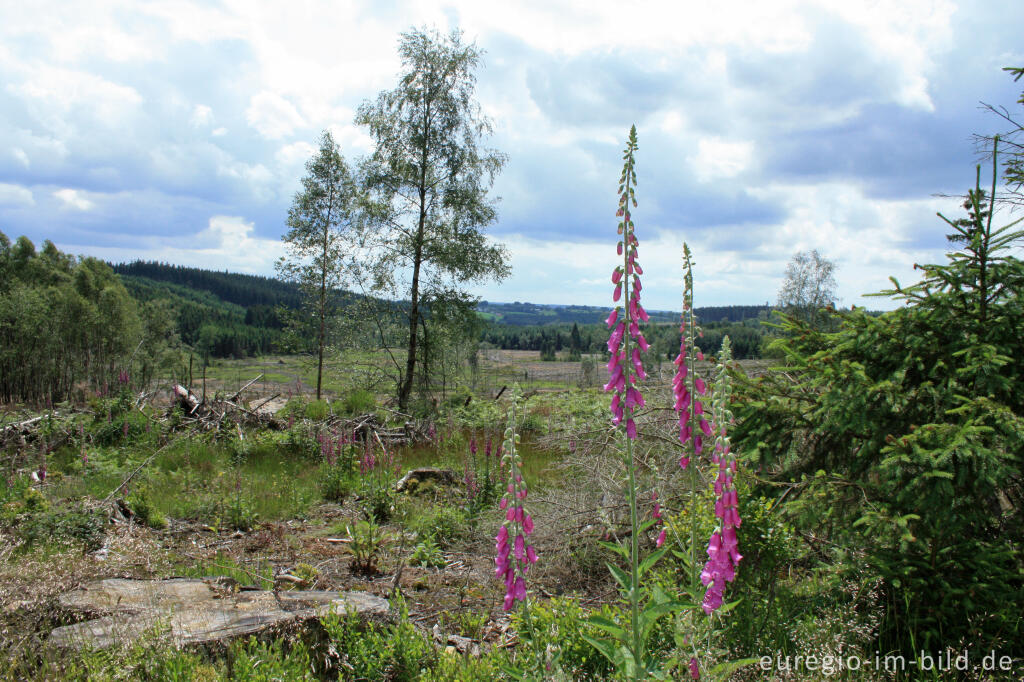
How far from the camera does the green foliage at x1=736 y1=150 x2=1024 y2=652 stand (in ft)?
9.18

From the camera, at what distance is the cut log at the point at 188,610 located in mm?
3102

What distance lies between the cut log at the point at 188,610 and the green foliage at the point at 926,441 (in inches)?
127

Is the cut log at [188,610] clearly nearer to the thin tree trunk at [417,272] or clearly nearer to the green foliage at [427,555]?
the green foliage at [427,555]

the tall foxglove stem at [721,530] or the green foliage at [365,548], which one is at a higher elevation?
the tall foxglove stem at [721,530]

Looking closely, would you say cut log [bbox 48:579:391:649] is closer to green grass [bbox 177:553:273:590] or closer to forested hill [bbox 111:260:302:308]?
green grass [bbox 177:553:273:590]

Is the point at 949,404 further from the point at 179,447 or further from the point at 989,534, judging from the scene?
the point at 179,447

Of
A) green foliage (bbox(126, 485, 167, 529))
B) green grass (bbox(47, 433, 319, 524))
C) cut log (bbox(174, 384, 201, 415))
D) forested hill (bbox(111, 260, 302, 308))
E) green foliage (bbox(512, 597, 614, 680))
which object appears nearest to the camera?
green foliage (bbox(512, 597, 614, 680))

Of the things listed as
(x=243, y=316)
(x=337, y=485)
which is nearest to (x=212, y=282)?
(x=243, y=316)

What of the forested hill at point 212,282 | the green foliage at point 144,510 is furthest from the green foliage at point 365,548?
the forested hill at point 212,282

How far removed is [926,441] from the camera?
2.88 m

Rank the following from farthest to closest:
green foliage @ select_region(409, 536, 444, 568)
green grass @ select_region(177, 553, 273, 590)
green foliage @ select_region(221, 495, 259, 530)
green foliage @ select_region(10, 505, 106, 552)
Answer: green foliage @ select_region(221, 495, 259, 530) < green foliage @ select_region(409, 536, 444, 568) < green foliage @ select_region(10, 505, 106, 552) < green grass @ select_region(177, 553, 273, 590)

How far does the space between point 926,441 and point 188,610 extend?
4776mm

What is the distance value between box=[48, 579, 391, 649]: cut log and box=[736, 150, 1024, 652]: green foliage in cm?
322

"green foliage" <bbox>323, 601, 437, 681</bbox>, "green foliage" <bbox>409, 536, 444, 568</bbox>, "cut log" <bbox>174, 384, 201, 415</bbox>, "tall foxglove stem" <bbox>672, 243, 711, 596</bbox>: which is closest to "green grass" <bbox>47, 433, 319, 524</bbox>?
"cut log" <bbox>174, 384, 201, 415</bbox>
